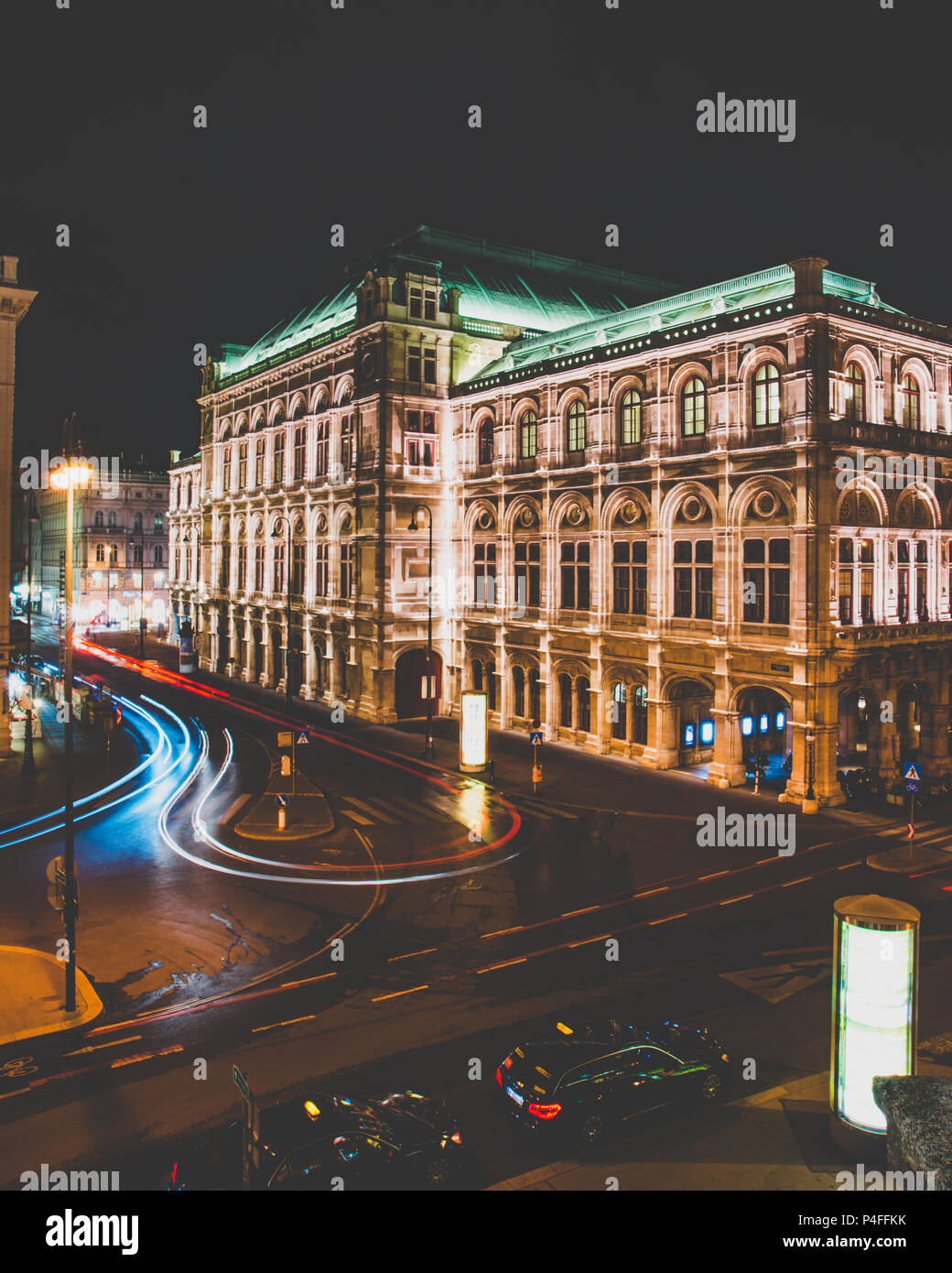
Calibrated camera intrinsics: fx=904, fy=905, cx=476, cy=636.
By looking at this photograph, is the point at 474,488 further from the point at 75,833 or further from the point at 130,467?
the point at 130,467

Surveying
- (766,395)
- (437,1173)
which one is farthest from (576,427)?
(437,1173)

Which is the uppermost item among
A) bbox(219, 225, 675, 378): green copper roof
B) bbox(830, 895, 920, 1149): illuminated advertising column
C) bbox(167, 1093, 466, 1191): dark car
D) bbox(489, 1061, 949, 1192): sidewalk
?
bbox(219, 225, 675, 378): green copper roof

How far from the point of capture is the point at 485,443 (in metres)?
48.2

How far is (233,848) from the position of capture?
26.5m

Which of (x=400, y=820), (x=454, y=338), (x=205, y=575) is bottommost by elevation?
(x=400, y=820)

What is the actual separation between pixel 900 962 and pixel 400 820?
19.8 metres

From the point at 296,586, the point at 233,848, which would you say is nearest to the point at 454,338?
the point at 296,586

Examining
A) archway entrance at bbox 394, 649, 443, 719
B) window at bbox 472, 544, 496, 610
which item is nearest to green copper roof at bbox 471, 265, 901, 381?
window at bbox 472, 544, 496, 610

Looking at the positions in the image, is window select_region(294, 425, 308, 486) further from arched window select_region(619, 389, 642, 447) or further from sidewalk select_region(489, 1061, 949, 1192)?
sidewalk select_region(489, 1061, 949, 1192)

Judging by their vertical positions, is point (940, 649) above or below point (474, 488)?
below

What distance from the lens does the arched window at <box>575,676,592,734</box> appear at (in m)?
41.5

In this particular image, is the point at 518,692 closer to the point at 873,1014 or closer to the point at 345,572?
the point at 345,572

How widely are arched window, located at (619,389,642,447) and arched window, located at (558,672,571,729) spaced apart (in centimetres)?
1108

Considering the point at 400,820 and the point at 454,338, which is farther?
the point at 454,338
